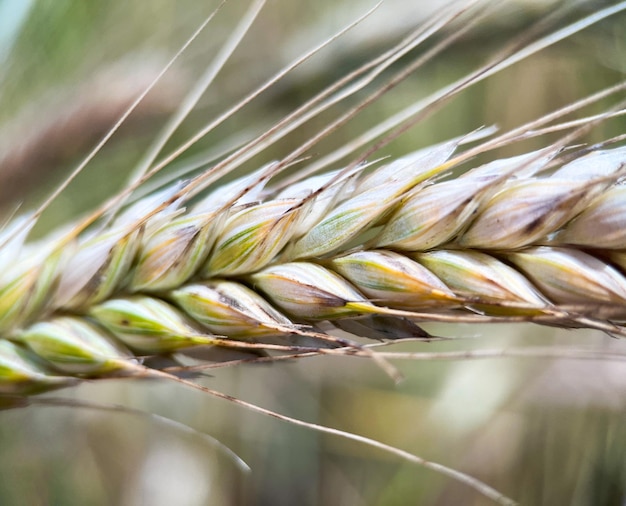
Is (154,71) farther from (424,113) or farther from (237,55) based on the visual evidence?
(424,113)

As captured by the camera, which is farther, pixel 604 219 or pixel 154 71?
pixel 154 71

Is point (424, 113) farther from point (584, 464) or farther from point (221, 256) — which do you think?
point (584, 464)

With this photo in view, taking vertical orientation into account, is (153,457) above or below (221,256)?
below

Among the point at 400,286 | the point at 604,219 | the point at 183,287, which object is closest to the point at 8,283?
the point at 183,287

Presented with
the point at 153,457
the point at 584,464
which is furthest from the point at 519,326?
the point at 153,457

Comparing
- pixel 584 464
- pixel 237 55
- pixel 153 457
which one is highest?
pixel 237 55

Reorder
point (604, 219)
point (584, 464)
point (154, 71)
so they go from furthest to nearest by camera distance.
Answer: point (584, 464) < point (154, 71) < point (604, 219)

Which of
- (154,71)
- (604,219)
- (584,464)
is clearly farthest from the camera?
(584,464)
